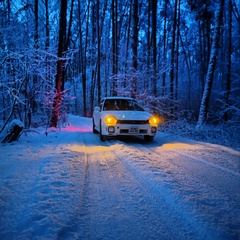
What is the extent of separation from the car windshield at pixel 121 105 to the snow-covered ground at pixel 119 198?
4147mm

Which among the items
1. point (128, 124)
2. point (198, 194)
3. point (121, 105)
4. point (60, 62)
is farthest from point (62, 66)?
point (198, 194)

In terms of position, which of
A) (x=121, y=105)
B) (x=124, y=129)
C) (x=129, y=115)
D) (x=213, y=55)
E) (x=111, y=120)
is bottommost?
(x=124, y=129)

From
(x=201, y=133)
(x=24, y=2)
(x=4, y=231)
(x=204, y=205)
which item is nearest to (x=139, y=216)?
(x=204, y=205)

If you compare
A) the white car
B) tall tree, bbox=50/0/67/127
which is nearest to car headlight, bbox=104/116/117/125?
the white car

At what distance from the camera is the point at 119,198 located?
2777 millimetres

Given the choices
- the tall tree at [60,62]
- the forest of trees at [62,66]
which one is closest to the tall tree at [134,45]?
the forest of trees at [62,66]

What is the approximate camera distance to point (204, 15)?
59.2ft

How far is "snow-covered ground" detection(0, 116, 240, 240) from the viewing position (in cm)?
206

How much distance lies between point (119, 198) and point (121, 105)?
637cm

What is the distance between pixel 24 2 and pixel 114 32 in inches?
331

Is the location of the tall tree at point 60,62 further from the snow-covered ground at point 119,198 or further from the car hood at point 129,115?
the snow-covered ground at point 119,198

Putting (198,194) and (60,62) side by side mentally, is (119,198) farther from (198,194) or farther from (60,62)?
(60,62)

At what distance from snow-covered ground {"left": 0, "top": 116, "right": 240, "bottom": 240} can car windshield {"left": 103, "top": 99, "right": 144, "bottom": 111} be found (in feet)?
13.6

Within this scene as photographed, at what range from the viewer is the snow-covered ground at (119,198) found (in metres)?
2.06
